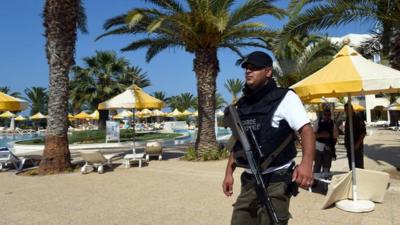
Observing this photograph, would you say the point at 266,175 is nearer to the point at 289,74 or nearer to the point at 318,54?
the point at 289,74

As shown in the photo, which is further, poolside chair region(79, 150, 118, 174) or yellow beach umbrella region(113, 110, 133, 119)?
yellow beach umbrella region(113, 110, 133, 119)

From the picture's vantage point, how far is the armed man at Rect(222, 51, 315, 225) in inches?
110

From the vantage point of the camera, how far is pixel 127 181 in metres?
9.45

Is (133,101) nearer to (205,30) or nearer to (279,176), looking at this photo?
(205,30)

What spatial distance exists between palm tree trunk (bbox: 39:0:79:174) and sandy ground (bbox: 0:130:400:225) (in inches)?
29.9

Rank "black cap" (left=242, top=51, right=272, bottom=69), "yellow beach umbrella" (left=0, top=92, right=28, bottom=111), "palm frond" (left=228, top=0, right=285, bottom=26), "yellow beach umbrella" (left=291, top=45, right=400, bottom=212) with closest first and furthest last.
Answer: "black cap" (left=242, top=51, right=272, bottom=69), "yellow beach umbrella" (left=291, top=45, right=400, bottom=212), "yellow beach umbrella" (left=0, top=92, right=28, bottom=111), "palm frond" (left=228, top=0, right=285, bottom=26)

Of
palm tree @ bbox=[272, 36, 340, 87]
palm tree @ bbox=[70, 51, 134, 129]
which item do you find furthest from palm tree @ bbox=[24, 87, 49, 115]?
palm tree @ bbox=[272, 36, 340, 87]

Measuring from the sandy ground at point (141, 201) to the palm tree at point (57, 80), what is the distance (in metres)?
0.74

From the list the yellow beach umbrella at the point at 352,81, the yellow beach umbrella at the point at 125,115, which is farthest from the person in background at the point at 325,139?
the yellow beach umbrella at the point at 125,115

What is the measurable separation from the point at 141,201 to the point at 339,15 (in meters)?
6.51

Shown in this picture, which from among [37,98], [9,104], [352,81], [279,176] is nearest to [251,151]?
[279,176]

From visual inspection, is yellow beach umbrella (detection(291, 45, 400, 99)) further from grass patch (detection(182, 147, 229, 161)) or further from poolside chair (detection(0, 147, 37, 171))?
poolside chair (detection(0, 147, 37, 171))

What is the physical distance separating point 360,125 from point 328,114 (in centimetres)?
59

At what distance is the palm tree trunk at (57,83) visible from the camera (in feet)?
36.9
